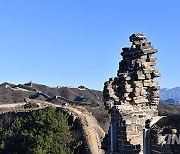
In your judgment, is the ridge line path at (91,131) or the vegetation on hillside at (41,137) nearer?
the vegetation on hillside at (41,137)

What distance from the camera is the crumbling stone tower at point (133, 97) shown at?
40.1ft

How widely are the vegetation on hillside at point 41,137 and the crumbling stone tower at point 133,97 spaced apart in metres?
25.1

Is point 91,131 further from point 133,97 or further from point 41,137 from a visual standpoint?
point 133,97

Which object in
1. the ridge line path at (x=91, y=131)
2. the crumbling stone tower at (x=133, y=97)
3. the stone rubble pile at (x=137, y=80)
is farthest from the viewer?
the ridge line path at (x=91, y=131)

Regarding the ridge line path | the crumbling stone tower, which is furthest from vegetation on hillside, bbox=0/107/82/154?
the crumbling stone tower

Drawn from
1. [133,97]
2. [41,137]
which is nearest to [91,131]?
[41,137]

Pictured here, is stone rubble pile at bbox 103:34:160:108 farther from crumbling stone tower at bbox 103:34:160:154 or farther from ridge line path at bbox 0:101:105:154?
ridge line path at bbox 0:101:105:154

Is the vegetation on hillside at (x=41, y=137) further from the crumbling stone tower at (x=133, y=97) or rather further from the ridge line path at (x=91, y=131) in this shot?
the crumbling stone tower at (x=133, y=97)

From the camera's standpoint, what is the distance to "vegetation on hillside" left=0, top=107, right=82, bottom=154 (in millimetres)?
40375

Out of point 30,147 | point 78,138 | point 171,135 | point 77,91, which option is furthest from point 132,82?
point 77,91

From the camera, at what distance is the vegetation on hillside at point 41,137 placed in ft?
132

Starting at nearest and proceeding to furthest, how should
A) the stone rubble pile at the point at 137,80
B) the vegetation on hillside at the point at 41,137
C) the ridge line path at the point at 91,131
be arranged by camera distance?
the stone rubble pile at the point at 137,80
the vegetation on hillside at the point at 41,137
the ridge line path at the point at 91,131

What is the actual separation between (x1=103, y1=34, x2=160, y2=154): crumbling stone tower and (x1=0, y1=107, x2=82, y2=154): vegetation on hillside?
82.5 ft

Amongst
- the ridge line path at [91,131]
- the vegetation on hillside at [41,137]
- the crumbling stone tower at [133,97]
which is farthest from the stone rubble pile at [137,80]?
the ridge line path at [91,131]
